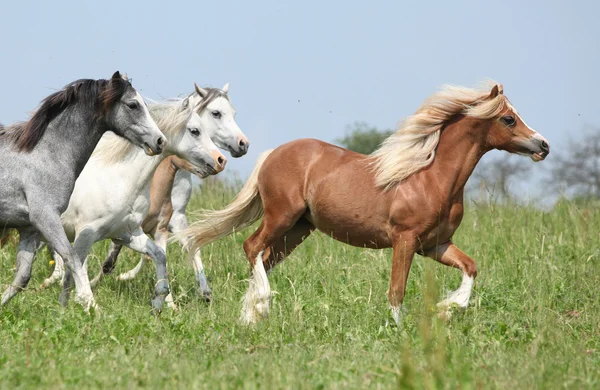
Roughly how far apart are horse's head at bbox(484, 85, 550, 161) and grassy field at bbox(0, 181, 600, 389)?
1.21 metres

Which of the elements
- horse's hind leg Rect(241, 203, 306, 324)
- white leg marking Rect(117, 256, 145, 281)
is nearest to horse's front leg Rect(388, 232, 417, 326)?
horse's hind leg Rect(241, 203, 306, 324)

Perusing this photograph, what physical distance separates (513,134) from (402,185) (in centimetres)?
105

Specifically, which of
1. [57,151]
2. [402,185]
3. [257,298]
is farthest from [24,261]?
[402,185]

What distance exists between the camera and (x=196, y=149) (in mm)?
8383

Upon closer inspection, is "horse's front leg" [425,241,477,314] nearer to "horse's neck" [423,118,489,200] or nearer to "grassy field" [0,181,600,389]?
"grassy field" [0,181,600,389]

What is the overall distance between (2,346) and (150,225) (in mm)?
3665

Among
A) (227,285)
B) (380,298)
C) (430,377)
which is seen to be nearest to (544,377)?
(430,377)

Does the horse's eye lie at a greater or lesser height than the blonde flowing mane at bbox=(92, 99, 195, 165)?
greater

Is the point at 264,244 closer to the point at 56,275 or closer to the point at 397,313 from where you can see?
the point at 397,313

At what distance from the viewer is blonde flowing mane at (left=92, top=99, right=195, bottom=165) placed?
26.7 ft

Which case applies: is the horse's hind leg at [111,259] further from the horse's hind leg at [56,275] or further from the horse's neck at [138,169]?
the horse's neck at [138,169]

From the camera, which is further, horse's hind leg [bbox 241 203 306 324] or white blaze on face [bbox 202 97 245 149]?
white blaze on face [bbox 202 97 245 149]

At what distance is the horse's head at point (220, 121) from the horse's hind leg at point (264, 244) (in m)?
2.70

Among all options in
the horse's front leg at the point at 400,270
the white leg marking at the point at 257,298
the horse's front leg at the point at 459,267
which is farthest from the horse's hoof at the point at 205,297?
the horse's front leg at the point at 459,267
